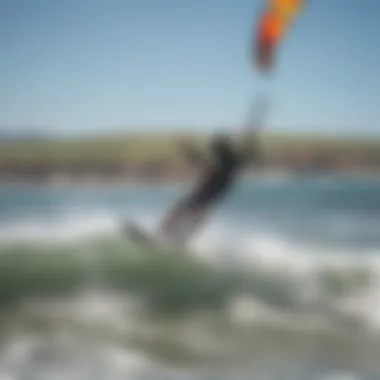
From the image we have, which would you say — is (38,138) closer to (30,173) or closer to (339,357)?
(30,173)

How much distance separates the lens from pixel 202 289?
4.61ft

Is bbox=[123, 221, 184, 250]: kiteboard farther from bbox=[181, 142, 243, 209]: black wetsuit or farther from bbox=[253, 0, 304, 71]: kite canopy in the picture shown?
bbox=[253, 0, 304, 71]: kite canopy

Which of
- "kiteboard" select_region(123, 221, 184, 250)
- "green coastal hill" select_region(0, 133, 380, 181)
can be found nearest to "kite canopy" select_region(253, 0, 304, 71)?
"green coastal hill" select_region(0, 133, 380, 181)

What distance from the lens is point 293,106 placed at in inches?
56.1

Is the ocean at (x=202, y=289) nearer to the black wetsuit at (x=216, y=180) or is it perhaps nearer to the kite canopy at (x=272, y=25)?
the black wetsuit at (x=216, y=180)

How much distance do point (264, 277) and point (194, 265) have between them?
4.8 inches

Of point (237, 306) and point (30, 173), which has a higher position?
point (30, 173)

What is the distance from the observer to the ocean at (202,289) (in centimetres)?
140

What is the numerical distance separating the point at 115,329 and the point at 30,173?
31 centimetres

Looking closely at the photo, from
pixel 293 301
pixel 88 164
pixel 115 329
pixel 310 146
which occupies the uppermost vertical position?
pixel 310 146

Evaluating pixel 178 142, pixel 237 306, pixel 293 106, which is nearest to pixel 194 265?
pixel 237 306

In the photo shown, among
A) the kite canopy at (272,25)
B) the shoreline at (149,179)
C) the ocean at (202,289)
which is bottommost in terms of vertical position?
the ocean at (202,289)

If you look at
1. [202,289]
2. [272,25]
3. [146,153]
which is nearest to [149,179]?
[146,153]

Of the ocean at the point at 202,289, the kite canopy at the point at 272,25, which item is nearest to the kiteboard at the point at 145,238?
the ocean at the point at 202,289
